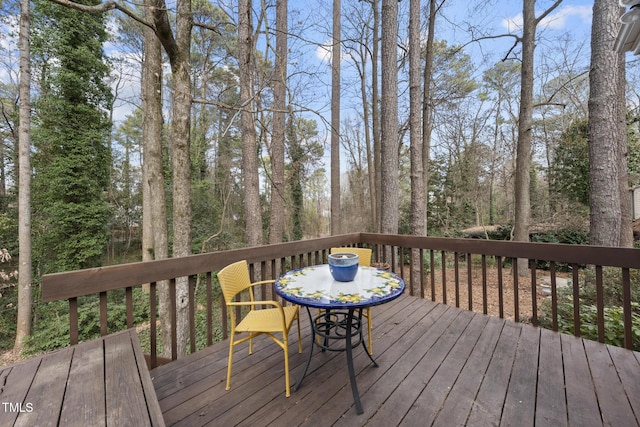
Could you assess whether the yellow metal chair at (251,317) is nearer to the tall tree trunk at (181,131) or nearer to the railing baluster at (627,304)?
the tall tree trunk at (181,131)

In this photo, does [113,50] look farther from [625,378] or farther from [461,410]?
[625,378]

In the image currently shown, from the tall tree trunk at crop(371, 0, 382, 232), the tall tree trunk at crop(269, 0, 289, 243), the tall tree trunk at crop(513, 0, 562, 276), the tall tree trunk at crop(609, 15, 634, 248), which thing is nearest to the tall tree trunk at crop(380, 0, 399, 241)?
the tall tree trunk at crop(371, 0, 382, 232)

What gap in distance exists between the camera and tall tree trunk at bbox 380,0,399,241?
402 cm

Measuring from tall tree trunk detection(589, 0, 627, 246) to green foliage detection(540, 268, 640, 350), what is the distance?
0.60m

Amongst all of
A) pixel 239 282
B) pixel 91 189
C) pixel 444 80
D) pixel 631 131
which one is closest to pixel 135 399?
pixel 239 282

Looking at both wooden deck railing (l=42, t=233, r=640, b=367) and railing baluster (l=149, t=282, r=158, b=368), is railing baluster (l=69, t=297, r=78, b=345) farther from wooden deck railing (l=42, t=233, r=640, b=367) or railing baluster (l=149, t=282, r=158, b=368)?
railing baluster (l=149, t=282, r=158, b=368)

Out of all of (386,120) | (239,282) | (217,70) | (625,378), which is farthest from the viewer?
(217,70)

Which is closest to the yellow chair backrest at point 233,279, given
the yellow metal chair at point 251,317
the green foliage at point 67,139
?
the yellow metal chair at point 251,317

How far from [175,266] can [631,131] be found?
11597 mm

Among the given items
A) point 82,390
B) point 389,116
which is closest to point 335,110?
point 389,116

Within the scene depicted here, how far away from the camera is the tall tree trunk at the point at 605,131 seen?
3.36 metres

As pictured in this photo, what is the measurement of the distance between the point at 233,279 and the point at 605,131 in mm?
4950

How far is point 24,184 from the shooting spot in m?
5.78

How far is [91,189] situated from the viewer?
8148mm
